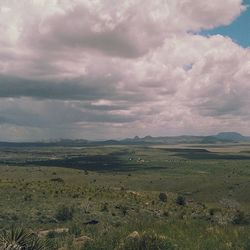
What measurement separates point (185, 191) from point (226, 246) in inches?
4192

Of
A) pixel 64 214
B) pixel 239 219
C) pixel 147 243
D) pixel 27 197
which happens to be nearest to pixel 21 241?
pixel 147 243

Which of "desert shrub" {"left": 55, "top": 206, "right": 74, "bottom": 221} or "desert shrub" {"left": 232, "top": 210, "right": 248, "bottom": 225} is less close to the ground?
"desert shrub" {"left": 55, "top": 206, "right": 74, "bottom": 221}

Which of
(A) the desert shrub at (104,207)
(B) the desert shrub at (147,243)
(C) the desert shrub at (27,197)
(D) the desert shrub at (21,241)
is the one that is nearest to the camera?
(B) the desert shrub at (147,243)

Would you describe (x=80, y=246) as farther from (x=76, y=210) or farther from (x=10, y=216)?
(x=76, y=210)

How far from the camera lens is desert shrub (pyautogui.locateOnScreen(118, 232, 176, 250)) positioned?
70.7 feet

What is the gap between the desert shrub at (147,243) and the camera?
21562 millimetres

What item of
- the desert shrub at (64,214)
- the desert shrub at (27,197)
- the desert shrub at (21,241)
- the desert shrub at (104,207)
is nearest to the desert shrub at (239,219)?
the desert shrub at (104,207)

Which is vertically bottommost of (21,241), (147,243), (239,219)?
(239,219)

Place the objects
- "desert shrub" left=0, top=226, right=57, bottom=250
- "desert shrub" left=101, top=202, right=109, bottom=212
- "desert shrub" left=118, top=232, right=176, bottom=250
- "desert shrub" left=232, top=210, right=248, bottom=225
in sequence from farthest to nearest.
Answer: "desert shrub" left=101, top=202, right=109, bottom=212, "desert shrub" left=232, top=210, right=248, bottom=225, "desert shrub" left=0, top=226, right=57, bottom=250, "desert shrub" left=118, top=232, right=176, bottom=250

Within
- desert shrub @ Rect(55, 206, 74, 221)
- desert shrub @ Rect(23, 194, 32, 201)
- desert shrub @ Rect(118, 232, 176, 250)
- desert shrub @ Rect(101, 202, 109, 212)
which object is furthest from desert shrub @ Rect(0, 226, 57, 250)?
desert shrub @ Rect(23, 194, 32, 201)

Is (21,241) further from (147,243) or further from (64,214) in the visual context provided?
(64,214)

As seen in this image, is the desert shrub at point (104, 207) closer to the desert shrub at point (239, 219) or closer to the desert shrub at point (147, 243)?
the desert shrub at point (239, 219)

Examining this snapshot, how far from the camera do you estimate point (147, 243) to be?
2188 centimetres

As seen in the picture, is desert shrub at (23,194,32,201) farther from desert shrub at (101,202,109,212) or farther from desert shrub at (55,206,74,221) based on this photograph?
desert shrub at (55,206,74,221)
